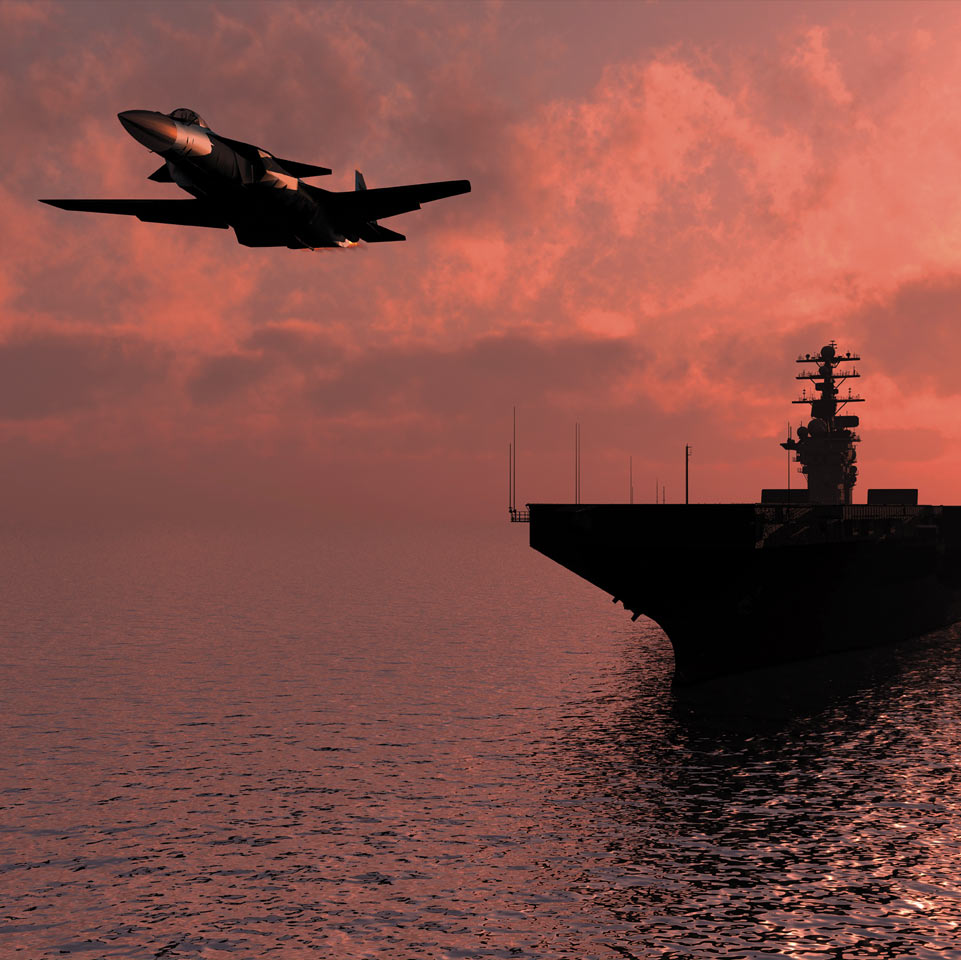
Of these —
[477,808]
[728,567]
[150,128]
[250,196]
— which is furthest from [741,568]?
[150,128]

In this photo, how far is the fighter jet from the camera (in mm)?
20906

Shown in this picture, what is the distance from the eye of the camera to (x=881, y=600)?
1996 inches

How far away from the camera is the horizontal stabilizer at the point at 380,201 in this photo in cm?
2497

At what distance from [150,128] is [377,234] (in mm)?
9121

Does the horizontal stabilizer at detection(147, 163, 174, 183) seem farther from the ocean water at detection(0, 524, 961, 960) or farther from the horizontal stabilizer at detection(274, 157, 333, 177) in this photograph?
the ocean water at detection(0, 524, 961, 960)

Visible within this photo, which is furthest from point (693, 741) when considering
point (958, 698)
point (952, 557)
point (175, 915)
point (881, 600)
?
point (952, 557)

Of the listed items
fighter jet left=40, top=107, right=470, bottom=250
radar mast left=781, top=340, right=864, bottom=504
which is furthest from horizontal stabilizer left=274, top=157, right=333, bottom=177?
radar mast left=781, top=340, right=864, bottom=504

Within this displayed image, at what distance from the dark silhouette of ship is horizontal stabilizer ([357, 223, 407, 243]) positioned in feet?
44.6

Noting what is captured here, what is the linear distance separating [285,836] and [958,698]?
2889 centimetres

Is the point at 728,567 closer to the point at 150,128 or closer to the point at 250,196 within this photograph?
the point at 250,196

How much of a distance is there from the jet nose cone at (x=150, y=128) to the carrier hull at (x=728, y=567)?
885 inches

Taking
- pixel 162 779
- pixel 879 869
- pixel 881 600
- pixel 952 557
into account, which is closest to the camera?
pixel 879 869

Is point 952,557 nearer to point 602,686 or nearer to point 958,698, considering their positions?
point 958,698

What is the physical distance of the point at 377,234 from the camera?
1114 inches
